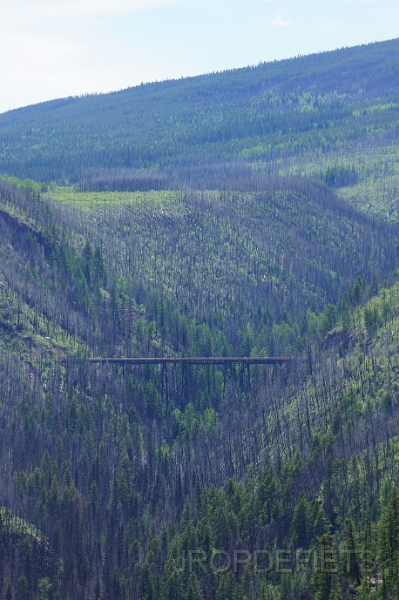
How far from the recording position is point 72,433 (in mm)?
160125

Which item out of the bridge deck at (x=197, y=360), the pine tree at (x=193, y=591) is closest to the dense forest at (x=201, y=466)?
the pine tree at (x=193, y=591)

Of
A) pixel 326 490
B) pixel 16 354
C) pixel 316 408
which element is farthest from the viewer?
pixel 16 354

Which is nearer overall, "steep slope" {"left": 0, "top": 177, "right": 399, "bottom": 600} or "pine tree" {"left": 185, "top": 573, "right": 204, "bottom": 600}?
"pine tree" {"left": 185, "top": 573, "right": 204, "bottom": 600}

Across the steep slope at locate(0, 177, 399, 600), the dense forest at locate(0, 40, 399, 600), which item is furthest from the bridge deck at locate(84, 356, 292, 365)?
the steep slope at locate(0, 177, 399, 600)

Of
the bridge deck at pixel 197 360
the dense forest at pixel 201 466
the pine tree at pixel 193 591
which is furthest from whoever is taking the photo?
the bridge deck at pixel 197 360

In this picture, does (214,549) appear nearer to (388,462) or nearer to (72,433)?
(388,462)

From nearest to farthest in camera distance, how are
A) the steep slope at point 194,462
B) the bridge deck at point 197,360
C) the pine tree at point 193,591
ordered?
the pine tree at point 193,591 → the steep slope at point 194,462 → the bridge deck at point 197,360

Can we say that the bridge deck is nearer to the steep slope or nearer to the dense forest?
the dense forest

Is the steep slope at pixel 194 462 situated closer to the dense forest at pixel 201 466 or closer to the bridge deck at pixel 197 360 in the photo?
the dense forest at pixel 201 466

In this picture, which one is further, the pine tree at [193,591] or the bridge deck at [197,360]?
the bridge deck at [197,360]

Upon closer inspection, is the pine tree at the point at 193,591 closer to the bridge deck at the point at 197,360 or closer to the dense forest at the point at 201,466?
the dense forest at the point at 201,466

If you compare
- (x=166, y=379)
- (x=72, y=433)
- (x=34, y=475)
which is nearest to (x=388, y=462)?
(x=34, y=475)

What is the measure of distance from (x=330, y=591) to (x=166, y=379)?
3872 inches

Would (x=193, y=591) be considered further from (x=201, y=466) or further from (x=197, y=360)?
(x=197, y=360)
